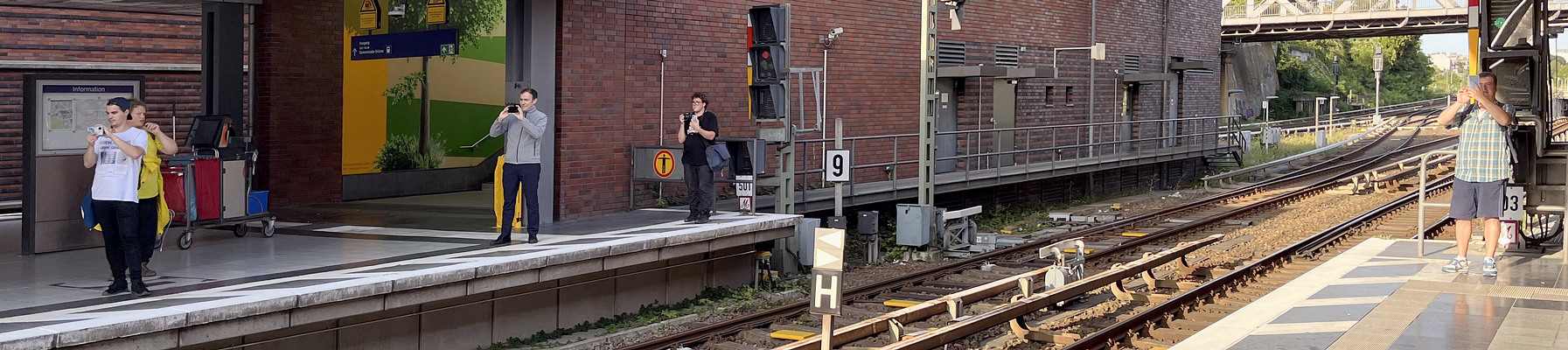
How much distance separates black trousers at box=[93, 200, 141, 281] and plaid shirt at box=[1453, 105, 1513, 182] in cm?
1067

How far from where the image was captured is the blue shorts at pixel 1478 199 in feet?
36.6

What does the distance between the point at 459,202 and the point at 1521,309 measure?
12690 mm

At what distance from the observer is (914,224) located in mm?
17125

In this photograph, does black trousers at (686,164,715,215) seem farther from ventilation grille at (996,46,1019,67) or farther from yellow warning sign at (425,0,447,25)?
ventilation grille at (996,46,1019,67)

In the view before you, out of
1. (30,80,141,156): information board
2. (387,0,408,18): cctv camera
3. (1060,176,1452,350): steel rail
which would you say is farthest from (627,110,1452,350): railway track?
(387,0,408,18): cctv camera

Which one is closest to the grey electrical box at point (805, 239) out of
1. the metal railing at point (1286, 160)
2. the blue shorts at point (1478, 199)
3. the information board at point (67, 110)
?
the blue shorts at point (1478, 199)

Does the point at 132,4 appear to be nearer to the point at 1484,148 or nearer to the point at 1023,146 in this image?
the point at 1484,148

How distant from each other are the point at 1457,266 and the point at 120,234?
36.2ft

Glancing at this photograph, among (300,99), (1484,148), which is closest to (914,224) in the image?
(1484,148)

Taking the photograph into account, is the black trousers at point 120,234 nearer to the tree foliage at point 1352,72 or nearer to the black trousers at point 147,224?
the black trousers at point 147,224

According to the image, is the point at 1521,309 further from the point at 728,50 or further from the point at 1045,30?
the point at 1045,30

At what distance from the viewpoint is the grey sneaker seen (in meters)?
11.6

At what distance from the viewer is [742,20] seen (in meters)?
18.5

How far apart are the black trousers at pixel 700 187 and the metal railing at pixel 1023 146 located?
9.59 ft
